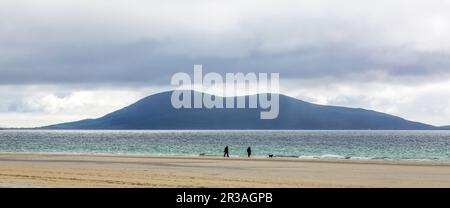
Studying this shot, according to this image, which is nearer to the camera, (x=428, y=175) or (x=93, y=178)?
(x=93, y=178)
